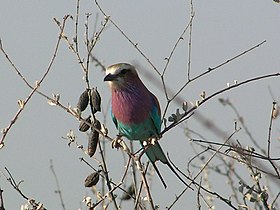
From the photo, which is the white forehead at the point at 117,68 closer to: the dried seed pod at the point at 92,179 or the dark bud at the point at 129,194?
the dark bud at the point at 129,194

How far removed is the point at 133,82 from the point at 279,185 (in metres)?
1.23

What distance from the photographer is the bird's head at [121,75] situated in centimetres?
375

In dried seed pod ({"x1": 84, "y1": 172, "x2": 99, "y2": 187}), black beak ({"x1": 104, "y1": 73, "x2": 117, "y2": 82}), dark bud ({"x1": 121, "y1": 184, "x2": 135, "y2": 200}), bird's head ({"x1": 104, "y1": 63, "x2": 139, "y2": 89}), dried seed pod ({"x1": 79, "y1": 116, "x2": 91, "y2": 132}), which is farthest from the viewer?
bird's head ({"x1": 104, "y1": 63, "x2": 139, "y2": 89})

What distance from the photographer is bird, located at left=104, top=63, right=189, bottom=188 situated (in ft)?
12.7

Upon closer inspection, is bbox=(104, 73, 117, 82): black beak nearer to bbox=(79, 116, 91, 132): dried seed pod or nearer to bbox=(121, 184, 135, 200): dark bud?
bbox=(121, 184, 135, 200): dark bud

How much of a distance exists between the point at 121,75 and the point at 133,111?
8.5 inches

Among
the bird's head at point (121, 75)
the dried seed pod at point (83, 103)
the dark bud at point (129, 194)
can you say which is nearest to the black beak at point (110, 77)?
the bird's head at point (121, 75)

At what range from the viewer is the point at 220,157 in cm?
399

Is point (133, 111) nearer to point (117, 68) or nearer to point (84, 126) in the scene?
point (117, 68)

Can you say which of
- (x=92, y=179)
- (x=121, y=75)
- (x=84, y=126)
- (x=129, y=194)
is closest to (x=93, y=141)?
(x=84, y=126)

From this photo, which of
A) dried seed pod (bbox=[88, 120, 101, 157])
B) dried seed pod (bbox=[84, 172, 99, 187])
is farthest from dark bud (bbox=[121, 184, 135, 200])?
dried seed pod (bbox=[88, 120, 101, 157])

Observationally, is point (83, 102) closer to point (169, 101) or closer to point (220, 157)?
point (169, 101)

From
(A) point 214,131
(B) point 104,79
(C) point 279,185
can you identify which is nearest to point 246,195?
(C) point 279,185

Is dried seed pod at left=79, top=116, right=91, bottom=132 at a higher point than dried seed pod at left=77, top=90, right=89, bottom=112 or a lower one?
lower
